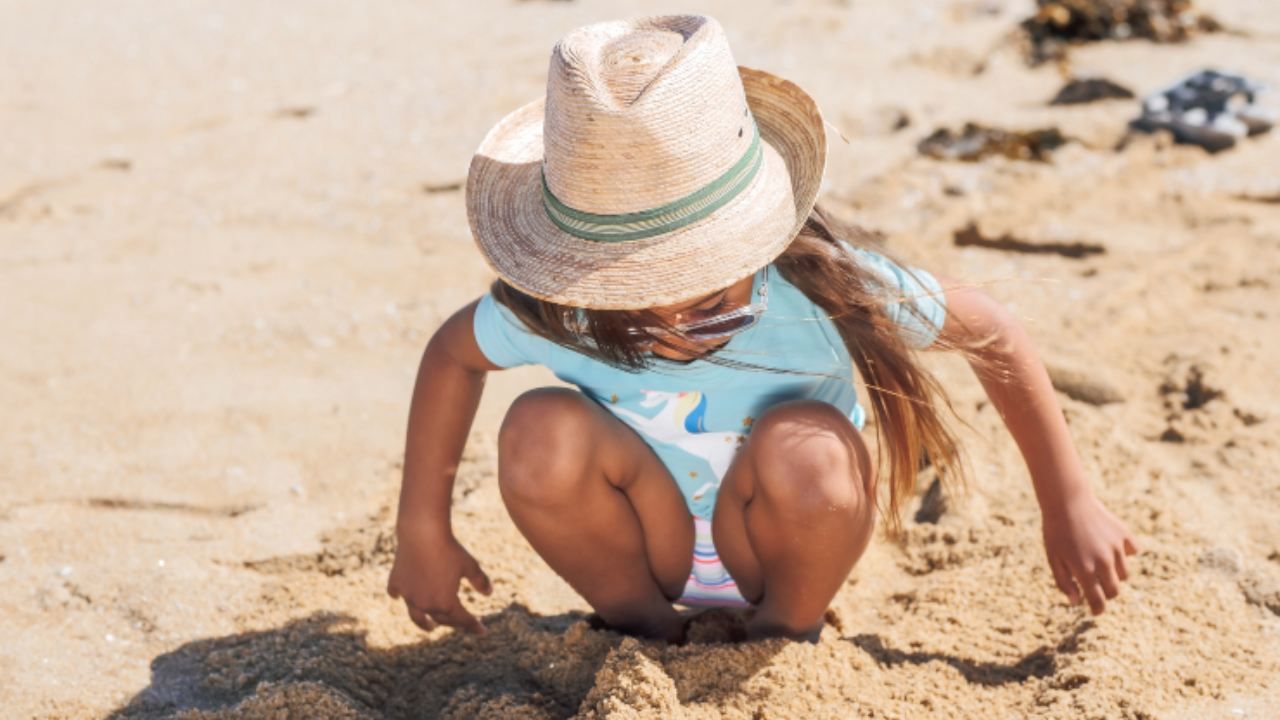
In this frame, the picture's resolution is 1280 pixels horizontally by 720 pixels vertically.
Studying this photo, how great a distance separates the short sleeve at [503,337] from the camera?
6.27 ft

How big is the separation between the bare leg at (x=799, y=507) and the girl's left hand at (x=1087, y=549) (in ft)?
0.92

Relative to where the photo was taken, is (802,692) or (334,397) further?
(334,397)

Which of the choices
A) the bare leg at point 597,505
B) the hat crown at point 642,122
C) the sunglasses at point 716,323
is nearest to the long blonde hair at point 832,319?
the sunglasses at point 716,323

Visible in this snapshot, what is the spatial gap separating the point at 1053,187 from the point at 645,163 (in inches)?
94.6

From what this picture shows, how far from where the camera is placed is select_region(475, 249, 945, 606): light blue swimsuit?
6.16ft

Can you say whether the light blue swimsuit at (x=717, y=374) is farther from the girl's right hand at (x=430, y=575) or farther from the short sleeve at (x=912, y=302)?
the girl's right hand at (x=430, y=575)

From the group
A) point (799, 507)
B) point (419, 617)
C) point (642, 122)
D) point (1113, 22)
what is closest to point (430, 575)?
point (419, 617)

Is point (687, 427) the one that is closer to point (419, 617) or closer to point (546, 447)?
point (546, 447)

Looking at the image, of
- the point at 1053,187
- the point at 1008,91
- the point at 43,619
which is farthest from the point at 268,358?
the point at 1008,91

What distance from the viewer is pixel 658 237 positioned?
1595mm

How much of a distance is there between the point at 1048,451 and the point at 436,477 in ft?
3.05

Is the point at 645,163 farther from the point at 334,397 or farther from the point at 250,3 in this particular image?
the point at 250,3

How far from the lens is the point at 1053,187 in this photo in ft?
12.0

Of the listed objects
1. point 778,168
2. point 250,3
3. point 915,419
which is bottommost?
point 250,3
